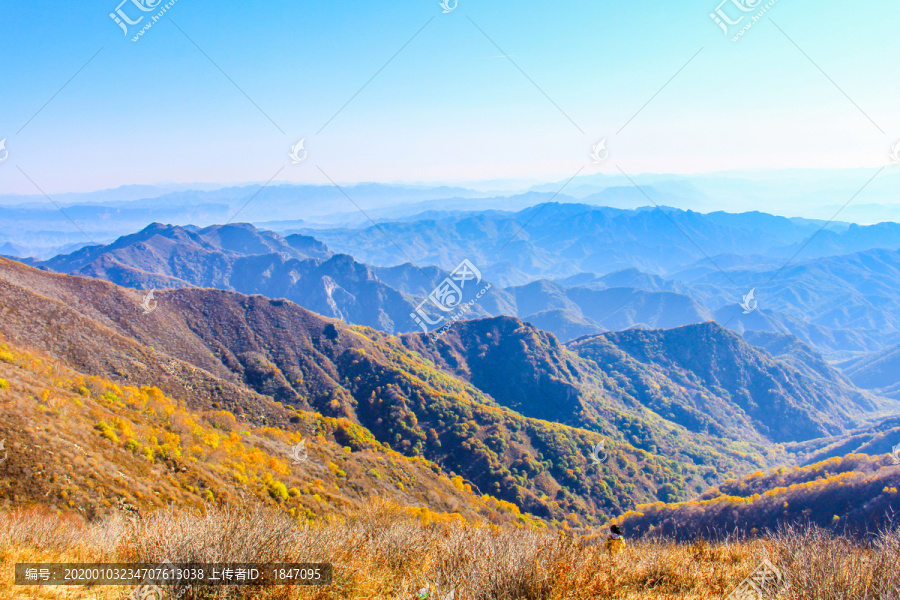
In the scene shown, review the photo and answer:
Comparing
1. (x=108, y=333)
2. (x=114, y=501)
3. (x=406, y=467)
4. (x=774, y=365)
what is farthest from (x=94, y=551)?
(x=774, y=365)

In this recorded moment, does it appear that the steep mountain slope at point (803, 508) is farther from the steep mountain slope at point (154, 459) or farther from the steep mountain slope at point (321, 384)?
the steep mountain slope at point (154, 459)

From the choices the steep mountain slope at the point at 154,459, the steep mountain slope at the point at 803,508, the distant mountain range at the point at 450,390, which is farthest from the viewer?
the distant mountain range at the point at 450,390

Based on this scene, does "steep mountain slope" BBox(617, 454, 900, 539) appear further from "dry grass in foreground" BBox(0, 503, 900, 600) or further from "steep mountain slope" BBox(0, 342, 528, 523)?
"dry grass in foreground" BBox(0, 503, 900, 600)

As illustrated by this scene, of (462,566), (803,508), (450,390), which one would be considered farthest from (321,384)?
(803,508)

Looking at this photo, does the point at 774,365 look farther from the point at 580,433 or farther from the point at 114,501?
the point at 114,501

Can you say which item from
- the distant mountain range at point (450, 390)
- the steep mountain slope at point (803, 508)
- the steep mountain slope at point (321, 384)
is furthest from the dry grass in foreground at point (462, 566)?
the steep mountain slope at point (321, 384)

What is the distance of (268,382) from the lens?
61.5 meters

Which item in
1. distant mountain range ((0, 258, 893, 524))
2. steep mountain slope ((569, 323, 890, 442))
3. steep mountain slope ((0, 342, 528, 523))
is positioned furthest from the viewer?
steep mountain slope ((569, 323, 890, 442))

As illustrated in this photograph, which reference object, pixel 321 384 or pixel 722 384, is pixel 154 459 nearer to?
pixel 321 384
